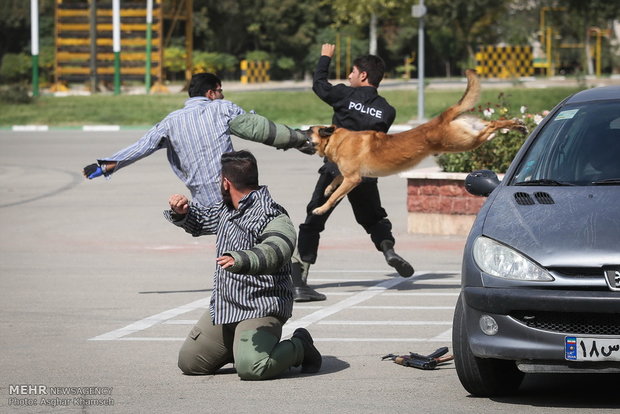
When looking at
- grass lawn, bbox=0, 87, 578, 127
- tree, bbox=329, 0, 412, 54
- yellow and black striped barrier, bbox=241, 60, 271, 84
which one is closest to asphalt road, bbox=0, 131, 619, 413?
grass lawn, bbox=0, 87, 578, 127

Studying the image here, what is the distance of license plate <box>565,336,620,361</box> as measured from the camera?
593 centimetres

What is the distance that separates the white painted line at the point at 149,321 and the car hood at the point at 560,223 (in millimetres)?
→ 3303

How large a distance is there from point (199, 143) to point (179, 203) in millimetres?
2042

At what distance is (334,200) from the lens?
10539 millimetres

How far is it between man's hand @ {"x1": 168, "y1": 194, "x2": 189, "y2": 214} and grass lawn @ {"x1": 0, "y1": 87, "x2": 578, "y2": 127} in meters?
25.2

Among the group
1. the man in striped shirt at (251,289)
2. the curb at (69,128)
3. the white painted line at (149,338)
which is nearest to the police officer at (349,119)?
the white painted line at (149,338)

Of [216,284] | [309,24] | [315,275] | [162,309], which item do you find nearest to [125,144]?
[315,275]

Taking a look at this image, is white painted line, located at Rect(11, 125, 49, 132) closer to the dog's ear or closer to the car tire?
the dog's ear

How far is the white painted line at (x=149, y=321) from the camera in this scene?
888 centimetres

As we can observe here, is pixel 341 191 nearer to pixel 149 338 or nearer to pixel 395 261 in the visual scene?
pixel 395 261

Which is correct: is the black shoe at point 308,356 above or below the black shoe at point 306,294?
above

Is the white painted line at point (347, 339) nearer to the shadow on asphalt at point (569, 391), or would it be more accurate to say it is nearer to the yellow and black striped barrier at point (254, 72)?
the shadow on asphalt at point (569, 391)

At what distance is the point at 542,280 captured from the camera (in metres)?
6.03

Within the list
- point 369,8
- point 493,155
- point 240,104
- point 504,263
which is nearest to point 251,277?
point 504,263
